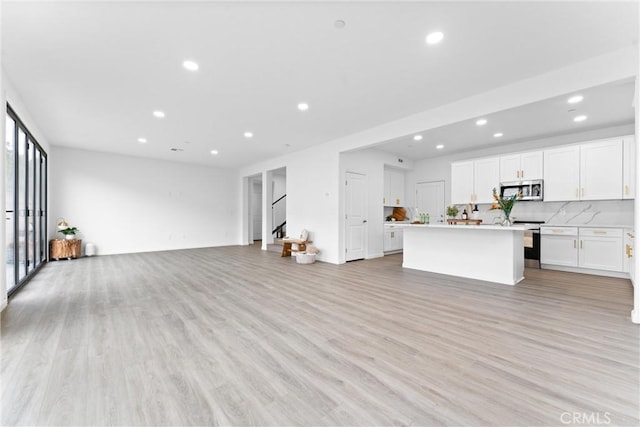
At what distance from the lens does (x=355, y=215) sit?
21.5 ft

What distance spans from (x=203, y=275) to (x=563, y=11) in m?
5.76

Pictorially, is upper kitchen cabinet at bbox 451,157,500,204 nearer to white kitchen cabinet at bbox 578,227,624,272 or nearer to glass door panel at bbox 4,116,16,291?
white kitchen cabinet at bbox 578,227,624,272

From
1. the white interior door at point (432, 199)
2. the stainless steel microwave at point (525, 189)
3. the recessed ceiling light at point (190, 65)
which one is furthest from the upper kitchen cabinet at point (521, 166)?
the recessed ceiling light at point (190, 65)

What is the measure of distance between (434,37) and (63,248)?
346 inches

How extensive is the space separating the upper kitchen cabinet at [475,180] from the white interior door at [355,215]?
94.4 inches

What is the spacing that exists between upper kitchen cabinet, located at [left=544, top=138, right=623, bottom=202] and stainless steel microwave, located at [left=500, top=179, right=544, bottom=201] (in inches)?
4.5

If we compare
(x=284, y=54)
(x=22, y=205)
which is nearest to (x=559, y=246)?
(x=284, y=54)

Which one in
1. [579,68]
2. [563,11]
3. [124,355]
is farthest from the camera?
[579,68]

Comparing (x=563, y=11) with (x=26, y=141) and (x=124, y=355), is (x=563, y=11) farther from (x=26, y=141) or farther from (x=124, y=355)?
(x=26, y=141)

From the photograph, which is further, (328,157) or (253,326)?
(328,157)

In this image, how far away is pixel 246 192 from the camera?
10016 mm

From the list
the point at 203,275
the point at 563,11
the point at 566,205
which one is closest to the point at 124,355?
the point at 203,275

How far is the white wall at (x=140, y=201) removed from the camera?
7.05 m

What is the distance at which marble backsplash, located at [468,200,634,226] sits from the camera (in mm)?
5094
